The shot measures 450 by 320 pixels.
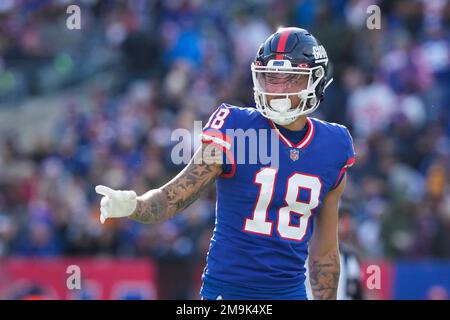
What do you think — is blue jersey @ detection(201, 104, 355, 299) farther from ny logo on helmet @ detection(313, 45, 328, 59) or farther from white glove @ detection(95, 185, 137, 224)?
white glove @ detection(95, 185, 137, 224)

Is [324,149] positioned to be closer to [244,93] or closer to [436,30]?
[244,93]

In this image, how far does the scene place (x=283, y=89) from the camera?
16.7 feet

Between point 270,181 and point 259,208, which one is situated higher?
point 270,181

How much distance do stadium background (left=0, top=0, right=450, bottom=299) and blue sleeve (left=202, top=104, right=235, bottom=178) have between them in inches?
182

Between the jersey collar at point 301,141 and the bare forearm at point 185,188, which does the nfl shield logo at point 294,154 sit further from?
the bare forearm at point 185,188

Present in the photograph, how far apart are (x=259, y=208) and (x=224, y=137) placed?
365 millimetres

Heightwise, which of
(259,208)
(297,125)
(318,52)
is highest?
(318,52)

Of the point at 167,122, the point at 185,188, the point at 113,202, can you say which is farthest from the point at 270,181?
the point at 167,122

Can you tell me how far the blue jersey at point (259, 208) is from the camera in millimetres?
4949

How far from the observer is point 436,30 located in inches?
490

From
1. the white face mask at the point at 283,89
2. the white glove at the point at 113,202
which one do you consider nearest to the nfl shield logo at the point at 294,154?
the white face mask at the point at 283,89

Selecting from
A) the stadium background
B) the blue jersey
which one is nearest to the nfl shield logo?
the blue jersey

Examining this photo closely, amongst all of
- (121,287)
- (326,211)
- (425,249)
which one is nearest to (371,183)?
(425,249)

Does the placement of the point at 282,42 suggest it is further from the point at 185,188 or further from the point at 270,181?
the point at 185,188
